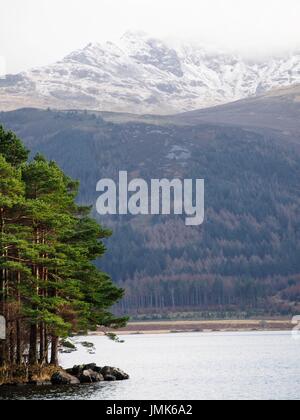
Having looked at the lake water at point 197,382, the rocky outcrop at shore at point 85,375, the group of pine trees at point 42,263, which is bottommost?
the lake water at point 197,382

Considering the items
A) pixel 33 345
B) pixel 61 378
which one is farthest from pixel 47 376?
pixel 33 345

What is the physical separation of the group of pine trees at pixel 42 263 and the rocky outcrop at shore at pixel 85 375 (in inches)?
82.6

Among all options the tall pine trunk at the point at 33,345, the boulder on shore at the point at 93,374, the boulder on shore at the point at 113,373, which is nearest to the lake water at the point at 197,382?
the boulder on shore at the point at 113,373

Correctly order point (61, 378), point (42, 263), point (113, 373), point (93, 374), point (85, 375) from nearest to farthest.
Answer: point (42, 263), point (61, 378), point (85, 375), point (93, 374), point (113, 373)

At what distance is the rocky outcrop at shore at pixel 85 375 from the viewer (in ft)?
237

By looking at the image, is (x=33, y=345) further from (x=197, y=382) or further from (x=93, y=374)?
(x=197, y=382)

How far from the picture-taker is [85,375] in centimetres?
7750

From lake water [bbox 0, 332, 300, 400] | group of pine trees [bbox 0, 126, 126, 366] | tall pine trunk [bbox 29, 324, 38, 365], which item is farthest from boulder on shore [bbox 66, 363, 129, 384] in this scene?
tall pine trunk [bbox 29, 324, 38, 365]

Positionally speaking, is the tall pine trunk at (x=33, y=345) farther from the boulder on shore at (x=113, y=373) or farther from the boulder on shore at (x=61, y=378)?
the boulder on shore at (x=113, y=373)

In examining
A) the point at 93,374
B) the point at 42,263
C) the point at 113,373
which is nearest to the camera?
the point at 42,263

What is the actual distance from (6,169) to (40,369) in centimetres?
1457

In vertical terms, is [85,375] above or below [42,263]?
below

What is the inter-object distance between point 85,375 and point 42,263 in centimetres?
1144
